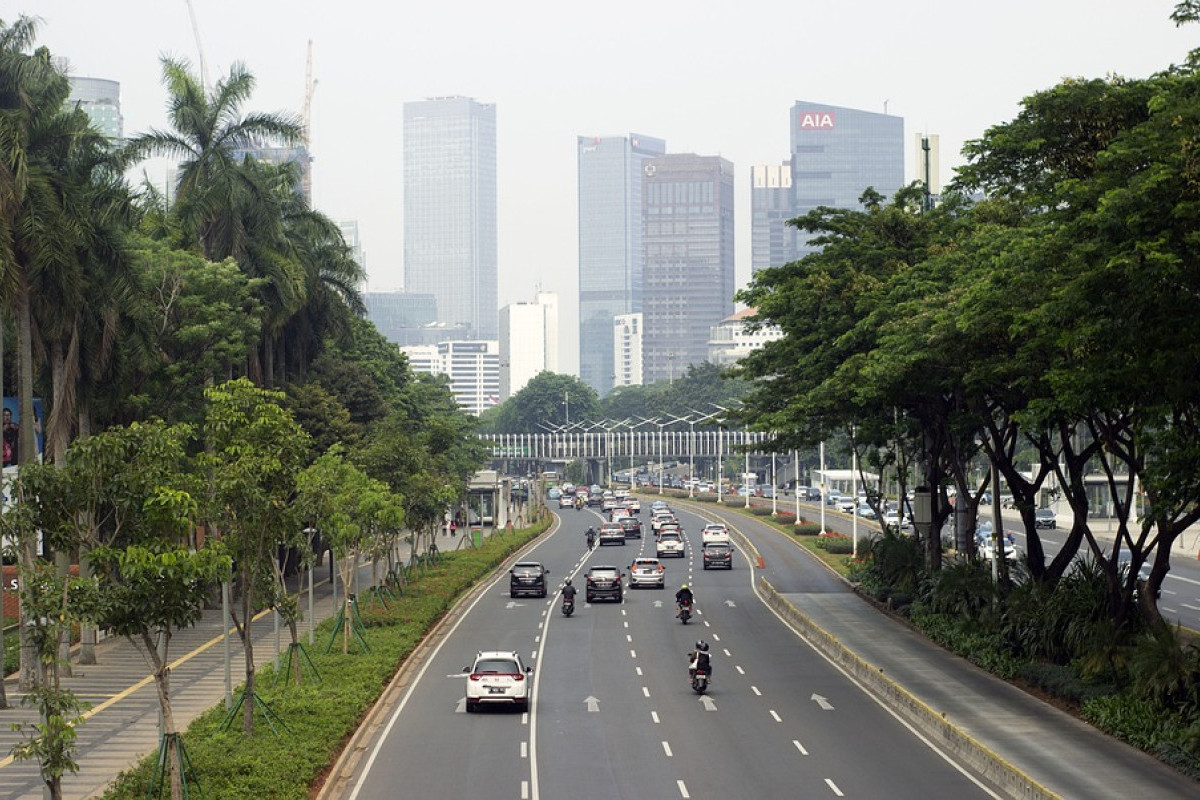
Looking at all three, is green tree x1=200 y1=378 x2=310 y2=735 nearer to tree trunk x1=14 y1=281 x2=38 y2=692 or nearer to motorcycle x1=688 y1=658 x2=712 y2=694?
tree trunk x1=14 y1=281 x2=38 y2=692

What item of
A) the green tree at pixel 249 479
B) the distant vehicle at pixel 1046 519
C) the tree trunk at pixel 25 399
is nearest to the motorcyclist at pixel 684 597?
the tree trunk at pixel 25 399

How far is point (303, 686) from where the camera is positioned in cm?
4009

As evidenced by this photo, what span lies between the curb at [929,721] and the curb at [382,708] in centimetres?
1188

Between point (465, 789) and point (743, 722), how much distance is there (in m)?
9.65

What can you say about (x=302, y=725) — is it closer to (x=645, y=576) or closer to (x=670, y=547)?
(x=645, y=576)

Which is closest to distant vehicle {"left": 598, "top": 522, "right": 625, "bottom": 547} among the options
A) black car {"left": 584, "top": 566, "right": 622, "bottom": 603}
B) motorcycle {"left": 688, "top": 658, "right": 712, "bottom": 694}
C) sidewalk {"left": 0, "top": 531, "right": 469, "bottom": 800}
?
black car {"left": 584, "top": 566, "right": 622, "bottom": 603}

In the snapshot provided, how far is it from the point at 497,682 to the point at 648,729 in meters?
4.37

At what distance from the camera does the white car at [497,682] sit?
38156mm

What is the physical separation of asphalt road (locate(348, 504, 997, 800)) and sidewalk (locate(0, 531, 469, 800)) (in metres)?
5.12

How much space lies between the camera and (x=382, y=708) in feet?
129

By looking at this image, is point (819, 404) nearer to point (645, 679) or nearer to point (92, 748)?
point (645, 679)

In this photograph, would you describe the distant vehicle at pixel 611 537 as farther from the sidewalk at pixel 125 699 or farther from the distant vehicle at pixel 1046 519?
the sidewalk at pixel 125 699

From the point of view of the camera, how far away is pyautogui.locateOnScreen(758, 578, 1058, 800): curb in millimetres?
28109

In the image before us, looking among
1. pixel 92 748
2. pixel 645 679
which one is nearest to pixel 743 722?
pixel 645 679
